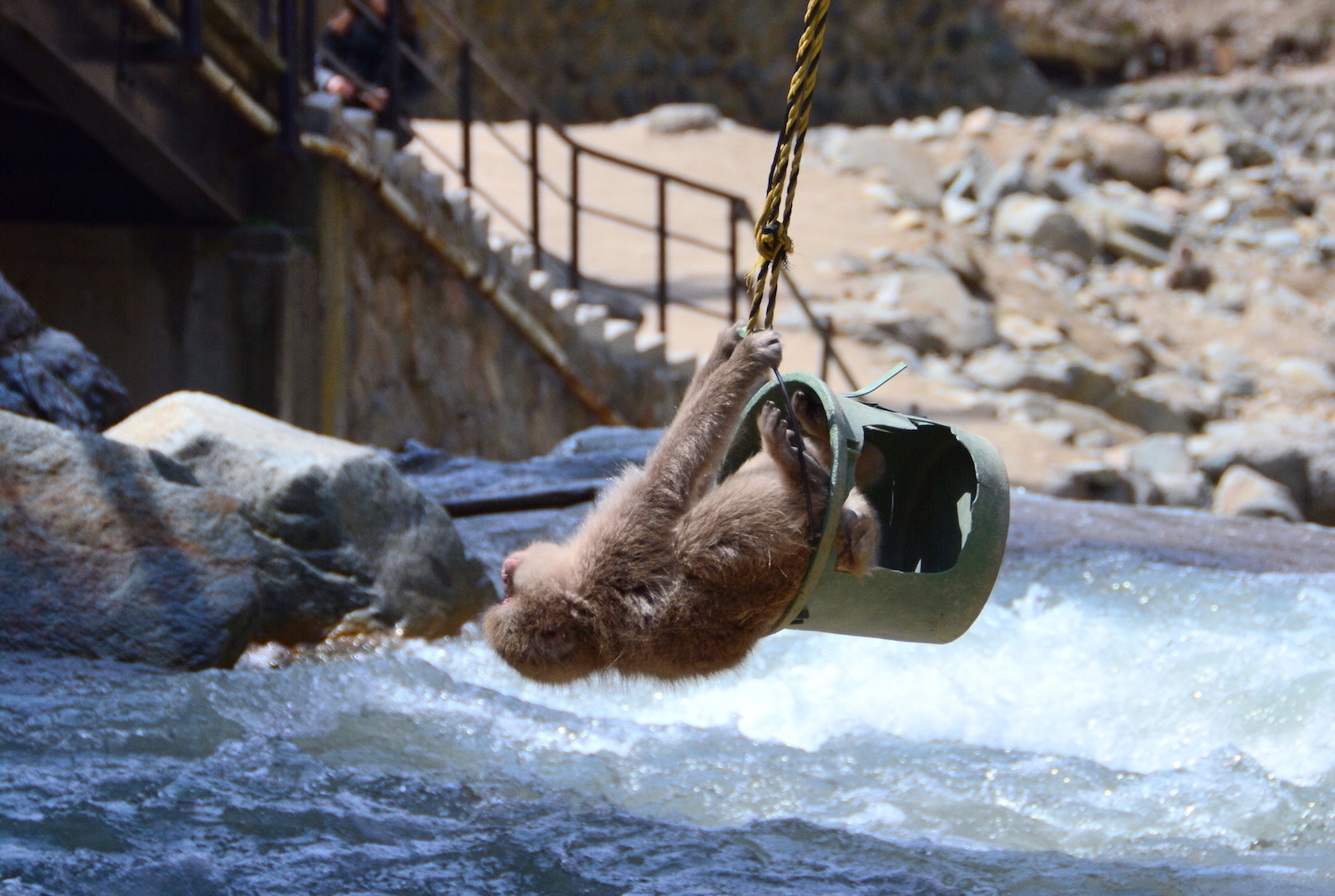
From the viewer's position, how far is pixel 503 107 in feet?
76.8

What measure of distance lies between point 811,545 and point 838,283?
1155 cm

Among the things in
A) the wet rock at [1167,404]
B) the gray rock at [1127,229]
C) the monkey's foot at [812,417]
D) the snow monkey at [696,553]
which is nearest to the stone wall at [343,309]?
the wet rock at [1167,404]

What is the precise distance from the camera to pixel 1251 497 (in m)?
9.91

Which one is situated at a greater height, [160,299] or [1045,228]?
[1045,228]

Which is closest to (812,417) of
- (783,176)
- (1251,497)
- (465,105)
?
(783,176)

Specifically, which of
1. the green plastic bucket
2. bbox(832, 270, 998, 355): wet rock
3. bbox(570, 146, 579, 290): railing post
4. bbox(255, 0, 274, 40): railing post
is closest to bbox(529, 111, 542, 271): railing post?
bbox(570, 146, 579, 290): railing post

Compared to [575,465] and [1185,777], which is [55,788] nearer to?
[1185,777]

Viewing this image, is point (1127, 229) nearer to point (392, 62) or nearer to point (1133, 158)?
point (1133, 158)

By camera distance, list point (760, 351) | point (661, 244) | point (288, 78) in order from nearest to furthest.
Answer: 1. point (760, 351)
2. point (288, 78)
3. point (661, 244)

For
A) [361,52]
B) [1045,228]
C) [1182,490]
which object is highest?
[361,52]

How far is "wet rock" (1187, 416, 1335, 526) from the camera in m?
10.8

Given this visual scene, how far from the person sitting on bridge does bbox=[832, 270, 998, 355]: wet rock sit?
16.3 feet

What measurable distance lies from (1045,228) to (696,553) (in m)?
14.8

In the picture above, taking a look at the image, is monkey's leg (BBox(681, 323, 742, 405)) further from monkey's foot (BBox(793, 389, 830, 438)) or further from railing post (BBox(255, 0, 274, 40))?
railing post (BBox(255, 0, 274, 40))
